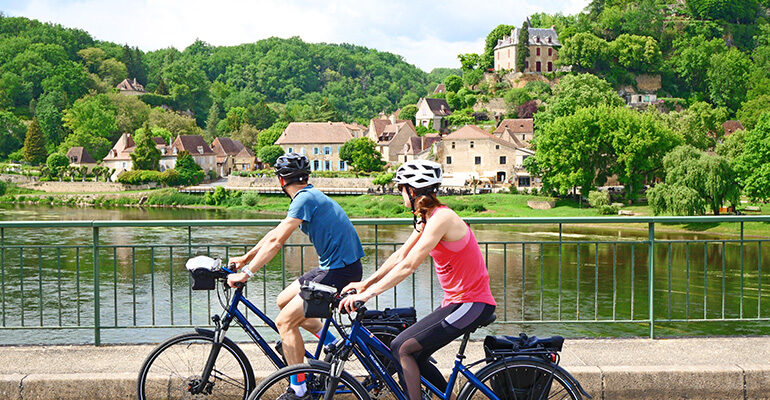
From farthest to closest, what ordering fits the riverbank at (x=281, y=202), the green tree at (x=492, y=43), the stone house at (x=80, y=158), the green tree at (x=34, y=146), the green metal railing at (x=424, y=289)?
the green tree at (x=492, y=43)
the green tree at (x=34, y=146)
the stone house at (x=80, y=158)
the riverbank at (x=281, y=202)
the green metal railing at (x=424, y=289)

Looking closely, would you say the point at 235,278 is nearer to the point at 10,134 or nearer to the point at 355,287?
the point at 355,287

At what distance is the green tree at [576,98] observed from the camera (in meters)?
77.9

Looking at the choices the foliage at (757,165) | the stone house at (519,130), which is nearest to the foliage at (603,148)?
the foliage at (757,165)

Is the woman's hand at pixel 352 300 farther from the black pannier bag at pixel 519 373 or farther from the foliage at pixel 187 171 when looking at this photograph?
the foliage at pixel 187 171

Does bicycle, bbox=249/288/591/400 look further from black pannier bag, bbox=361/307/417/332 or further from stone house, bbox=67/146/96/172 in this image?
stone house, bbox=67/146/96/172

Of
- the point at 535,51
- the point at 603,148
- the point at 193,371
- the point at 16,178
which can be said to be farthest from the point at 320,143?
the point at 193,371

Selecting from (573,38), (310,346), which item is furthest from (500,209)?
(573,38)

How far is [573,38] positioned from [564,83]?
3940 cm

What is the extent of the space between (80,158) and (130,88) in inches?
2582

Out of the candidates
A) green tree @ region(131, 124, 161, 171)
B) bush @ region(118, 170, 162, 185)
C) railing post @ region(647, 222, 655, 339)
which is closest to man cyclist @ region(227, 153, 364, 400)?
railing post @ region(647, 222, 655, 339)

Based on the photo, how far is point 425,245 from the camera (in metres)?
4.24

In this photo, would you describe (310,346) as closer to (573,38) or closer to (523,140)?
(523,140)

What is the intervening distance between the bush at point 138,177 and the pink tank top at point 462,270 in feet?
286

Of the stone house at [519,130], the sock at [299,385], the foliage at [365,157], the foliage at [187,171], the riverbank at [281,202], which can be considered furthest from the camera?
the stone house at [519,130]
